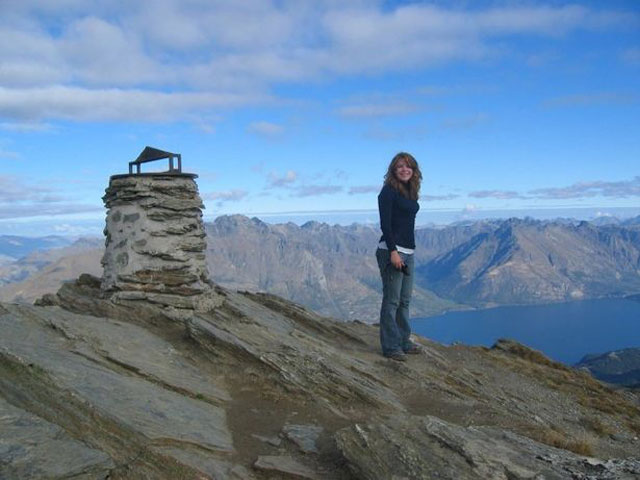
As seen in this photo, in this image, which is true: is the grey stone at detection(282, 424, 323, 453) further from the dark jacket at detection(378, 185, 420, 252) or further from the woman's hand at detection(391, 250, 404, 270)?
the dark jacket at detection(378, 185, 420, 252)

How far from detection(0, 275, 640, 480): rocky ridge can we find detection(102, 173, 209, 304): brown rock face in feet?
3.37

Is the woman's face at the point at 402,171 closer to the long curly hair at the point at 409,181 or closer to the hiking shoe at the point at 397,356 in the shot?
the long curly hair at the point at 409,181

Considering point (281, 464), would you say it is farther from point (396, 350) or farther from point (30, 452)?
point (396, 350)

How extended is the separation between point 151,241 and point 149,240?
0.30 feet

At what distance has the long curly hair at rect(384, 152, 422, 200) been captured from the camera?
60.9ft

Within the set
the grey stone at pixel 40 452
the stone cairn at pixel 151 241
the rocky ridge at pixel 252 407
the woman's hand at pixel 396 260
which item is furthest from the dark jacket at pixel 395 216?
the grey stone at pixel 40 452

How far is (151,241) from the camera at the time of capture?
22281mm

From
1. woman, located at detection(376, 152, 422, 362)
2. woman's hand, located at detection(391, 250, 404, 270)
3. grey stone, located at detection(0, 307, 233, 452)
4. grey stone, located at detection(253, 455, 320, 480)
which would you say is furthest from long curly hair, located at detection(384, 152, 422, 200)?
grey stone, located at detection(253, 455, 320, 480)

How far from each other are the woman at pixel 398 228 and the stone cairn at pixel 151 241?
26.4ft

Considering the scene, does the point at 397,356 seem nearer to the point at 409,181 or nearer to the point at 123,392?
the point at 409,181

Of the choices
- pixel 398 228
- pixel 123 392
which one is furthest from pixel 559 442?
pixel 123 392

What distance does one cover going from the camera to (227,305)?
2270 centimetres

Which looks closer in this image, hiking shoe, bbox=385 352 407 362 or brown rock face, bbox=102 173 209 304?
hiking shoe, bbox=385 352 407 362

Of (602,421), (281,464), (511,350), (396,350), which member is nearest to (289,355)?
(396,350)
